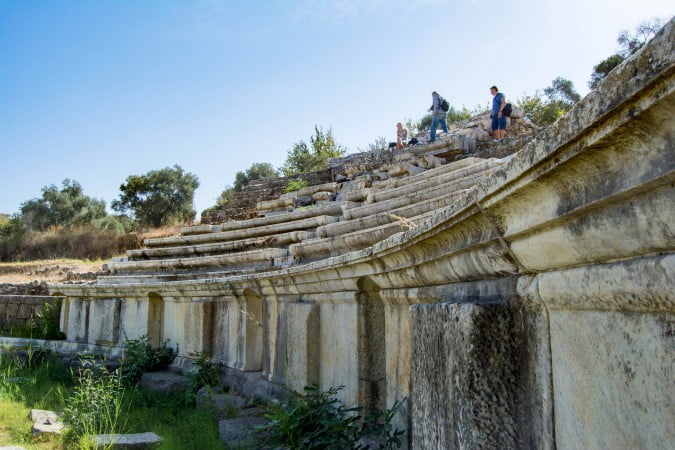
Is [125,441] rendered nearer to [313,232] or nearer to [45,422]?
[45,422]

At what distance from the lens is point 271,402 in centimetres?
452

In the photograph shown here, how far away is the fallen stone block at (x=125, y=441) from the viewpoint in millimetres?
4109

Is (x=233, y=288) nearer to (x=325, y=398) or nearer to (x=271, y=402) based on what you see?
(x=271, y=402)

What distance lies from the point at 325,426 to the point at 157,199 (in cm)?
3090

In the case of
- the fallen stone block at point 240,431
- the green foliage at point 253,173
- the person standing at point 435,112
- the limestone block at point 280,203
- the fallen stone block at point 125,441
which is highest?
the green foliage at point 253,173

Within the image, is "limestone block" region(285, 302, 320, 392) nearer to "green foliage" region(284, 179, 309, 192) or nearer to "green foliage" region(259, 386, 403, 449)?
"green foliage" region(259, 386, 403, 449)

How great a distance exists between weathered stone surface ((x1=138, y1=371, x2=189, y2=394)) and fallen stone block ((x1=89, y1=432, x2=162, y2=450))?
1719 mm

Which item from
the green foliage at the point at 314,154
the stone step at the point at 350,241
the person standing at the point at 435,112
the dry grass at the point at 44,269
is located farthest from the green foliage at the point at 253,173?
the stone step at the point at 350,241

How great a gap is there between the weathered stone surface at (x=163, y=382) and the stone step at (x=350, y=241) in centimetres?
197

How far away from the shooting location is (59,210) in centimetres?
3309

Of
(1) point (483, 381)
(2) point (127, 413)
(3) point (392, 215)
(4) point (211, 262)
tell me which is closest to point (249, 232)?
(4) point (211, 262)

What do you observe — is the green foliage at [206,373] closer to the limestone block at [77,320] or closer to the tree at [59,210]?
Result: the limestone block at [77,320]

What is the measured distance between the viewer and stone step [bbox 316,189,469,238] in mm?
5195

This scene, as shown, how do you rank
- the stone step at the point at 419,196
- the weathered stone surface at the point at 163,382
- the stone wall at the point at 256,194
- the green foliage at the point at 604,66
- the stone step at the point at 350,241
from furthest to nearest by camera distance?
1. the green foliage at the point at 604,66
2. the stone wall at the point at 256,194
3. the weathered stone surface at the point at 163,382
4. the stone step at the point at 419,196
5. the stone step at the point at 350,241
